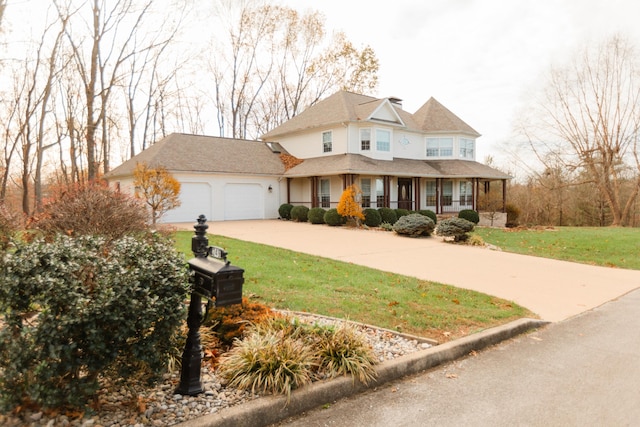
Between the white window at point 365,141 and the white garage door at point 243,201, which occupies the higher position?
the white window at point 365,141

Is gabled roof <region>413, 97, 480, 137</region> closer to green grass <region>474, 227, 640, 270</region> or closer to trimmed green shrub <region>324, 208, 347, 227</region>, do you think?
trimmed green shrub <region>324, 208, 347, 227</region>

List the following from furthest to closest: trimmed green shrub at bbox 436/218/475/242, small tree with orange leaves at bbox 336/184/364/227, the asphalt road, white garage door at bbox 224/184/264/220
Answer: white garage door at bbox 224/184/264/220 → small tree with orange leaves at bbox 336/184/364/227 → trimmed green shrub at bbox 436/218/475/242 → the asphalt road

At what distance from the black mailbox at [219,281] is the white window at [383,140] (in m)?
22.5

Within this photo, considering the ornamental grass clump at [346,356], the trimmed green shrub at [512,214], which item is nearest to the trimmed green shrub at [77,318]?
the ornamental grass clump at [346,356]

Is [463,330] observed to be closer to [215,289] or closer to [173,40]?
[215,289]

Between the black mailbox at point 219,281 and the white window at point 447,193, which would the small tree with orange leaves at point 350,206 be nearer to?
the white window at point 447,193

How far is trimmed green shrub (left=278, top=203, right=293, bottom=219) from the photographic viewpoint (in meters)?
24.3

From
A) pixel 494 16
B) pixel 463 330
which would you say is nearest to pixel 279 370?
pixel 463 330

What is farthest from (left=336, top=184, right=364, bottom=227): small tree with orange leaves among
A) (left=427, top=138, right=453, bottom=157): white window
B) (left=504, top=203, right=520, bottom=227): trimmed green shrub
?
(left=504, top=203, right=520, bottom=227): trimmed green shrub

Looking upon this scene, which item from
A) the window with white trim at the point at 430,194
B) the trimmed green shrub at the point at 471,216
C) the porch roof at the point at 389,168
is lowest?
the trimmed green shrub at the point at 471,216

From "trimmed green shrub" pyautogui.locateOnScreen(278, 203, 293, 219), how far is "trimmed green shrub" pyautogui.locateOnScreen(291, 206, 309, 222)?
2.71 feet

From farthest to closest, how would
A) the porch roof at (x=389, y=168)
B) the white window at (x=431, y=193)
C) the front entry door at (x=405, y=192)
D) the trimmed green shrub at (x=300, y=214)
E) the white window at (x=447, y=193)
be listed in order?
the white window at (x=447, y=193) < the white window at (x=431, y=193) < the front entry door at (x=405, y=192) < the trimmed green shrub at (x=300, y=214) < the porch roof at (x=389, y=168)

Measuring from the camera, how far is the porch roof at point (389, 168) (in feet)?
72.3

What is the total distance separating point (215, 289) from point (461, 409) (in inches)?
89.3
